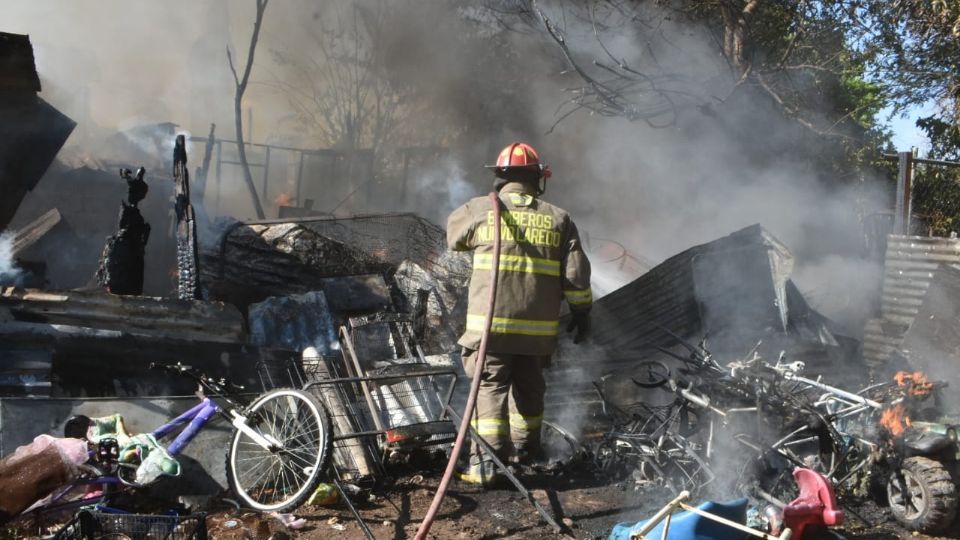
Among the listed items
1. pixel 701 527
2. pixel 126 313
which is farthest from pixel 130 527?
pixel 126 313

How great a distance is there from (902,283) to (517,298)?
519 centimetres

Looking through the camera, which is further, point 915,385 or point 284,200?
point 284,200

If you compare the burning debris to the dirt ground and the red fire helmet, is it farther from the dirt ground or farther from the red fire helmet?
the red fire helmet

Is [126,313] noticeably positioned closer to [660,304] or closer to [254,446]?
[254,446]

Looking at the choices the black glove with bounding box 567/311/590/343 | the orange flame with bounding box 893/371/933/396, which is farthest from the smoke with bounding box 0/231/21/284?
the orange flame with bounding box 893/371/933/396

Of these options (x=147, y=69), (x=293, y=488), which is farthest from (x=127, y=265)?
(x=147, y=69)

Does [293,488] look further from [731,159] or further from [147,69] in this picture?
[147,69]

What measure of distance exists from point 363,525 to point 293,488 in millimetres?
796

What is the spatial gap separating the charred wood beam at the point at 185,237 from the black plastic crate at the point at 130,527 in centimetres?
353

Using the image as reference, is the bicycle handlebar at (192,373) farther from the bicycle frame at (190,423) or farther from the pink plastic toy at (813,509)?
the pink plastic toy at (813,509)

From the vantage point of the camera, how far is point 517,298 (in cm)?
460

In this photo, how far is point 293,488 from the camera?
4262 millimetres

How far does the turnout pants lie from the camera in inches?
181

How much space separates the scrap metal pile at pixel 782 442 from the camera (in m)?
4.21
